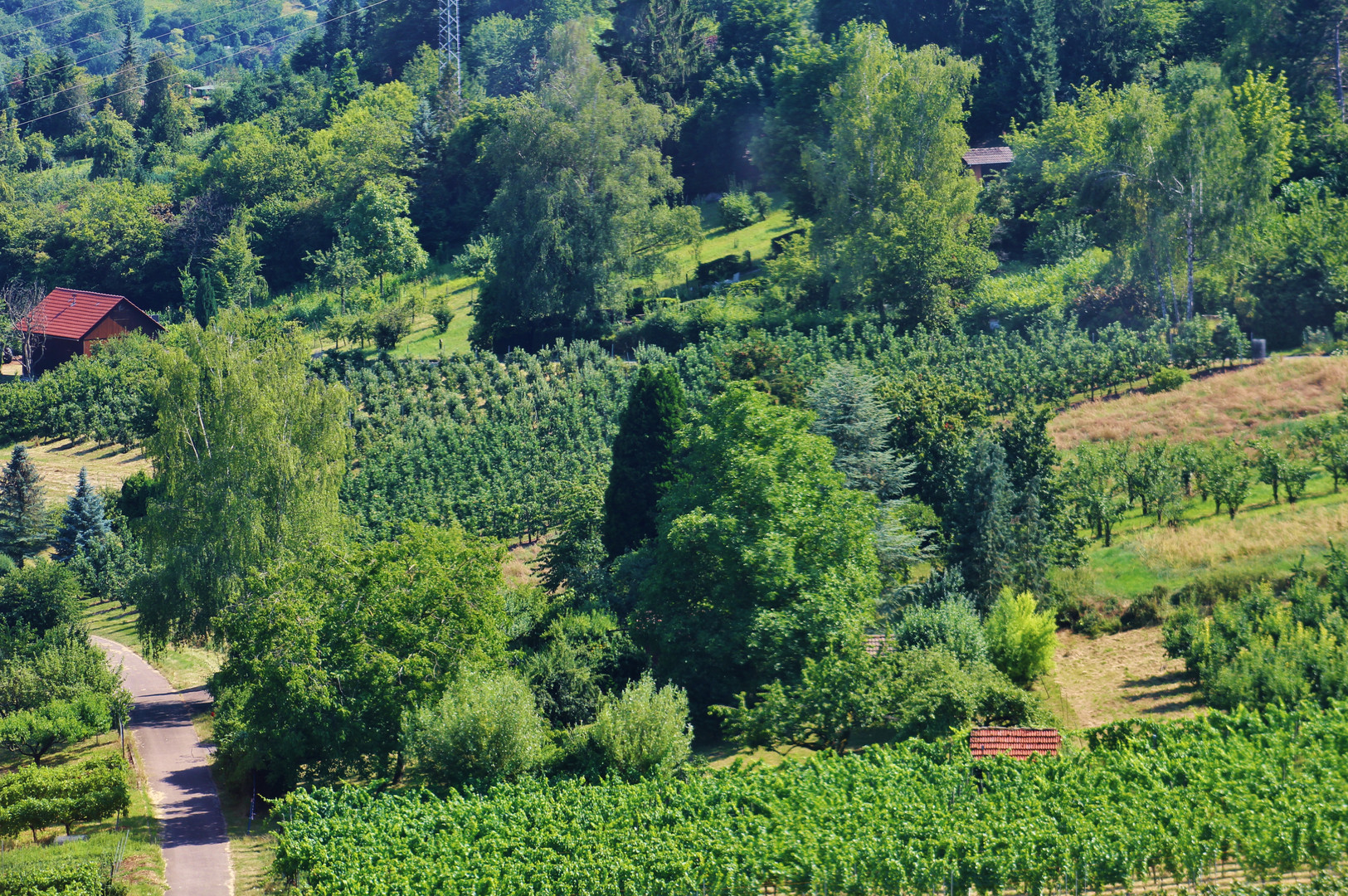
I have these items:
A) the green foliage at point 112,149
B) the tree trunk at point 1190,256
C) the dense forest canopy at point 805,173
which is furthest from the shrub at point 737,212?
the green foliage at point 112,149

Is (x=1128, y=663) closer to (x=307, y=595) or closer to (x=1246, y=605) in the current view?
(x=1246, y=605)

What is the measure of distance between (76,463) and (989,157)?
1937 inches

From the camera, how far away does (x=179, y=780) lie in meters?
35.1

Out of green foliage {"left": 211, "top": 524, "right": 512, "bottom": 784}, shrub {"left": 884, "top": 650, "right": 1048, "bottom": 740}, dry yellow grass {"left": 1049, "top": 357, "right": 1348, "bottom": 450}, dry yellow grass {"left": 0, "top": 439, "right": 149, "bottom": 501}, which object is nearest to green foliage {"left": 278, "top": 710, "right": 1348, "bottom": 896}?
shrub {"left": 884, "top": 650, "right": 1048, "bottom": 740}

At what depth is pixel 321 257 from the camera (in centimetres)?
7712

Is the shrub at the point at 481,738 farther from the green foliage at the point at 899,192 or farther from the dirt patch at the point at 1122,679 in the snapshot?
the green foliage at the point at 899,192

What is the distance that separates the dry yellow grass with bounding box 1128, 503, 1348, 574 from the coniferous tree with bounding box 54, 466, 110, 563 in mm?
38755

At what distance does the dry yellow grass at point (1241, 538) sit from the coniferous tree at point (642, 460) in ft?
45.2

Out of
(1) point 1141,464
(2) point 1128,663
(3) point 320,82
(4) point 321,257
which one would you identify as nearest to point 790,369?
(1) point 1141,464

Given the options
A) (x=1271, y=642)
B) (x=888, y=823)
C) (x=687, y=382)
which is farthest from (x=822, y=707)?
(x=687, y=382)

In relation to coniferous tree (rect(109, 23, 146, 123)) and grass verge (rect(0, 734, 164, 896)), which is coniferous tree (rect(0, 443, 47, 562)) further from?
coniferous tree (rect(109, 23, 146, 123))

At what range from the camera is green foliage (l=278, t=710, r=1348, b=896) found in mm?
24125

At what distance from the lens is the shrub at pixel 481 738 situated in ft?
93.3

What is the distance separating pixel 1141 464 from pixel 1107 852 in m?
20.0
